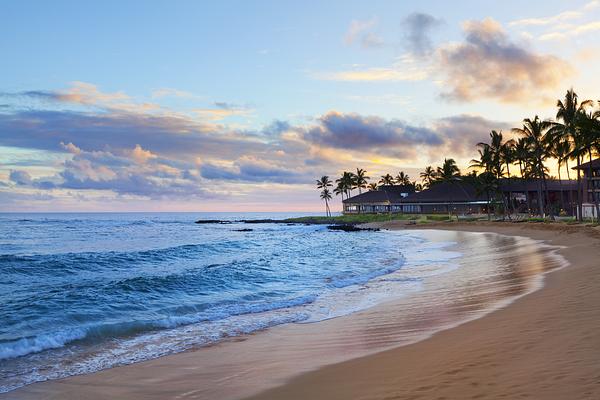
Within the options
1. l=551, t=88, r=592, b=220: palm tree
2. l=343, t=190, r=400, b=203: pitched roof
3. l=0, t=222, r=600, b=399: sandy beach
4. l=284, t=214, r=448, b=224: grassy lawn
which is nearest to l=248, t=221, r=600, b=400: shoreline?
l=0, t=222, r=600, b=399: sandy beach

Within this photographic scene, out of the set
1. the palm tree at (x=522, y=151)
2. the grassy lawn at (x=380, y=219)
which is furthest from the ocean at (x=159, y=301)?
the grassy lawn at (x=380, y=219)

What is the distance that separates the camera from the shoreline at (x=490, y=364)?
544cm

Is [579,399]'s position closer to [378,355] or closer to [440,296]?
[378,355]

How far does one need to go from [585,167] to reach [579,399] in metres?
63.2

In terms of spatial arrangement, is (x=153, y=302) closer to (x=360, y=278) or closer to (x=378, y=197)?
(x=360, y=278)

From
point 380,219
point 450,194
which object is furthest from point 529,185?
point 380,219

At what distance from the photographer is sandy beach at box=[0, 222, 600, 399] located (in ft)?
18.5

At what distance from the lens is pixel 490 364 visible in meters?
6.50

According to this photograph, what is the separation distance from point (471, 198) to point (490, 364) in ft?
258

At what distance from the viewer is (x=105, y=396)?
7.02 meters

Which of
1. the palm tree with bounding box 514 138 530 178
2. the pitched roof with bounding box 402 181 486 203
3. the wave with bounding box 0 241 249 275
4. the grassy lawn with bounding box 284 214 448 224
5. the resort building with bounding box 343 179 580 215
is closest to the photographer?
the wave with bounding box 0 241 249 275

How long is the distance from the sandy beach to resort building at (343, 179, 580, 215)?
58.3 metres

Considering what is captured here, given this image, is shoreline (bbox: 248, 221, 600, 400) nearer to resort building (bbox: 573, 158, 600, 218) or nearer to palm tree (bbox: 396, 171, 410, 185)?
resort building (bbox: 573, 158, 600, 218)

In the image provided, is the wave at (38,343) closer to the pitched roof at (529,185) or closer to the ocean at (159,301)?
the ocean at (159,301)
